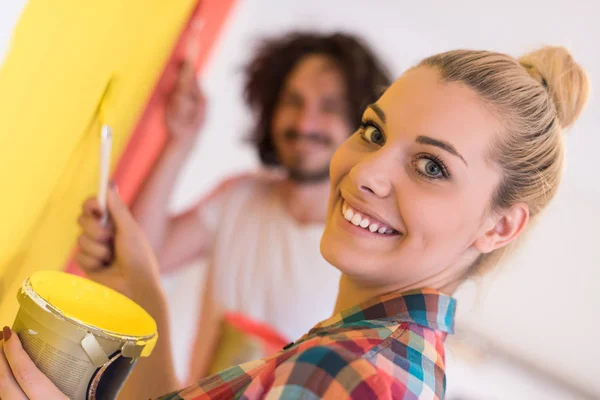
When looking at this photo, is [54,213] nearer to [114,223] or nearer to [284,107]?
[114,223]

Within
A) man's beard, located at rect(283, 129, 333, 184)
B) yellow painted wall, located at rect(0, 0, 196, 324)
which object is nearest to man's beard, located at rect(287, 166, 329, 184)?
man's beard, located at rect(283, 129, 333, 184)

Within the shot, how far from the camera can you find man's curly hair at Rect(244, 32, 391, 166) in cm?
185

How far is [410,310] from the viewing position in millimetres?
847

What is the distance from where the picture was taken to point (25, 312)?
0.80 metres

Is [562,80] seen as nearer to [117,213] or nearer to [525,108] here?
[525,108]

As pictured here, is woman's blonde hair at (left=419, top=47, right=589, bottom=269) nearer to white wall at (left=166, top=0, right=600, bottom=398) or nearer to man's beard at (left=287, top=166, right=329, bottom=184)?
man's beard at (left=287, top=166, right=329, bottom=184)

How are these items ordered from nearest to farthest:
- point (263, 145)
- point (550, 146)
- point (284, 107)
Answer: point (550, 146)
point (284, 107)
point (263, 145)

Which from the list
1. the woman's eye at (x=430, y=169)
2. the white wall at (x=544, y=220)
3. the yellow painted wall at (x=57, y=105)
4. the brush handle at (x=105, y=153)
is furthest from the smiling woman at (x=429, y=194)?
the white wall at (x=544, y=220)

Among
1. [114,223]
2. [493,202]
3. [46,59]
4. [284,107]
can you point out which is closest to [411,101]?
[493,202]

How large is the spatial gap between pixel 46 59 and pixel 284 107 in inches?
43.8

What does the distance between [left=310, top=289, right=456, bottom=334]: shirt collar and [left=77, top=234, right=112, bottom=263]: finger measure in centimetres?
51

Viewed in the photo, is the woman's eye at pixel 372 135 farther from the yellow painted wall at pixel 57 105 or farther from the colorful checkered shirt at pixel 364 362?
the yellow painted wall at pixel 57 105

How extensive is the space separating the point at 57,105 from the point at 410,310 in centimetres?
62

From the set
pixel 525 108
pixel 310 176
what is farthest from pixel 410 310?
pixel 310 176
